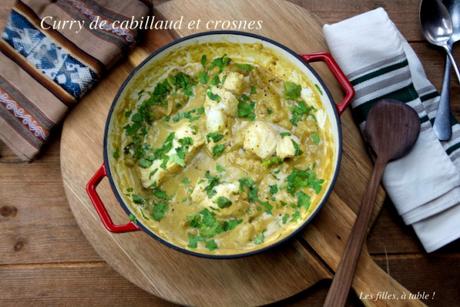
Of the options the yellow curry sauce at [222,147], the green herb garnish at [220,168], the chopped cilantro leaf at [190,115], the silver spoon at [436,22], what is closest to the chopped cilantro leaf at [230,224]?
the yellow curry sauce at [222,147]

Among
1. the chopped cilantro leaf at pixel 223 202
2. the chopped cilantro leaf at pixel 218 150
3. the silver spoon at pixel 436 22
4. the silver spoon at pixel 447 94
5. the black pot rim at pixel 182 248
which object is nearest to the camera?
the black pot rim at pixel 182 248

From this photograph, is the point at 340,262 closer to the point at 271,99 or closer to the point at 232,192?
the point at 232,192

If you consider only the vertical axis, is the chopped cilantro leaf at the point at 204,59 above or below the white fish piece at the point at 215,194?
above

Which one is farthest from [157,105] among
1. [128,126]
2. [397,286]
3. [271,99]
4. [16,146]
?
[397,286]

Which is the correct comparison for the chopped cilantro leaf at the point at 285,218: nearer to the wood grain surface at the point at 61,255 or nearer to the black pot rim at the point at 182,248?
the black pot rim at the point at 182,248

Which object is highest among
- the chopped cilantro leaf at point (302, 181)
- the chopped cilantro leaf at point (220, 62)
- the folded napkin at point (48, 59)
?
the folded napkin at point (48, 59)

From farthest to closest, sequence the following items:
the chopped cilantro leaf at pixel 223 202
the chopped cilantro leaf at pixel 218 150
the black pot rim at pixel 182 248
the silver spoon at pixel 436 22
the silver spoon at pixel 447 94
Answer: the silver spoon at pixel 436 22 < the silver spoon at pixel 447 94 < the chopped cilantro leaf at pixel 218 150 < the chopped cilantro leaf at pixel 223 202 < the black pot rim at pixel 182 248

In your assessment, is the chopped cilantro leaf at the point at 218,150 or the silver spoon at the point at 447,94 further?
the silver spoon at the point at 447,94
